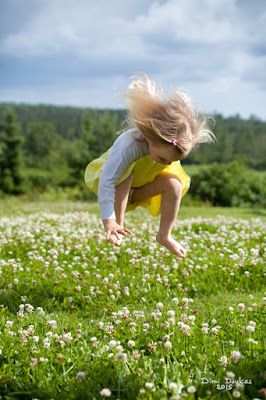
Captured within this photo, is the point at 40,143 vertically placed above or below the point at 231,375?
below

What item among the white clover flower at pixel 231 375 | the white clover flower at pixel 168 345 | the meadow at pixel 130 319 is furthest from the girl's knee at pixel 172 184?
the white clover flower at pixel 231 375

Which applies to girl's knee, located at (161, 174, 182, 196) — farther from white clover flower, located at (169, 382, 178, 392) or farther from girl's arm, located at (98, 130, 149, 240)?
white clover flower, located at (169, 382, 178, 392)

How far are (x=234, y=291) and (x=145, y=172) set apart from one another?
86.6 inches

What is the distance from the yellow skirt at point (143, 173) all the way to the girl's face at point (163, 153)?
1.06ft

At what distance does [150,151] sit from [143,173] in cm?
58

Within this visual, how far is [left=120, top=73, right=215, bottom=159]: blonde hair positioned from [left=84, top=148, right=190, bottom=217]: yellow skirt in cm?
56

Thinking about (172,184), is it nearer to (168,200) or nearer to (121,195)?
(168,200)

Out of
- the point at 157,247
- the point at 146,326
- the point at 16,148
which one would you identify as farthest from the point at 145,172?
the point at 16,148

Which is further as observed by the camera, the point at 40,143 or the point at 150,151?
the point at 40,143

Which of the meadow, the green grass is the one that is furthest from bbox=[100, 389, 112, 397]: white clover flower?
the green grass

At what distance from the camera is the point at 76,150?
377 ft

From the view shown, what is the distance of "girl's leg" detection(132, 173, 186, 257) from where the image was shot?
16.8ft

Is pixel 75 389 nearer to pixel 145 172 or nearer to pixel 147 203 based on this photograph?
pixel 145 172

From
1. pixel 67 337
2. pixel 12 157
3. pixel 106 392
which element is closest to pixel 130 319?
pixel 67 337
